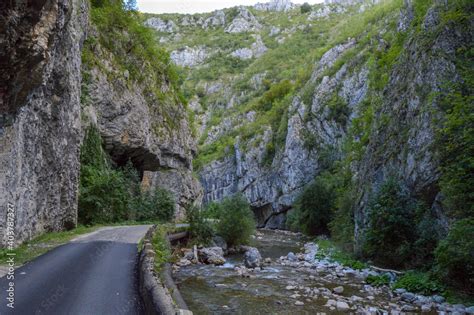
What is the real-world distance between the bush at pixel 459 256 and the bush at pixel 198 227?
1404 centimetres

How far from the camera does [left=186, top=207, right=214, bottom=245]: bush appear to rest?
22.1 m

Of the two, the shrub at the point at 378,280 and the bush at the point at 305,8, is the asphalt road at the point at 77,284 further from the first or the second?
the bush at the point at 305,8

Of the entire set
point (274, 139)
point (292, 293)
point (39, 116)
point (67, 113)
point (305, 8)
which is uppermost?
point (305, 8)

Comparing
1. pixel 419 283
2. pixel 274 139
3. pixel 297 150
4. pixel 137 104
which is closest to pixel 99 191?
pixel 137 104

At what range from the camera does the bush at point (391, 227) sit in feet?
44.0

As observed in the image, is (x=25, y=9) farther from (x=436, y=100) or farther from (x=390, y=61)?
(x=390, y=61)

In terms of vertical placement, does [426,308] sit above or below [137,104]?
below

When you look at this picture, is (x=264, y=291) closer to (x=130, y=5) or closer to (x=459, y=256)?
(x=459, y=256)

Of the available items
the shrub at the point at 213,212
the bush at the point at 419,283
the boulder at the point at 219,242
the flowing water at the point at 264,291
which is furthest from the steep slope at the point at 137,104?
the bush at the point at 419,283

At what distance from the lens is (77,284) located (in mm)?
6605

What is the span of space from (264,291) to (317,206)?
75.0 feet

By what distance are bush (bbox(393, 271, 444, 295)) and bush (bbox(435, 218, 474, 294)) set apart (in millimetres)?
386

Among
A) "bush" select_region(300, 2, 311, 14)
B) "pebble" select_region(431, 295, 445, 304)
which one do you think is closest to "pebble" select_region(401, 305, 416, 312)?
"pebble" select_region(431, 295, 445, 304)

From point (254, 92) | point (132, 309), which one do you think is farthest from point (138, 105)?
point (254, 92)
